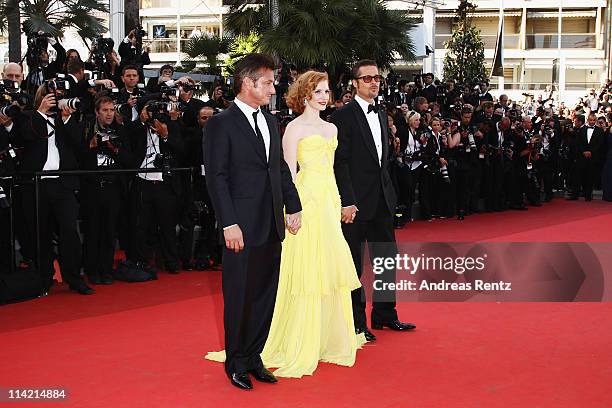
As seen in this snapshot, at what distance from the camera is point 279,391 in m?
4.82

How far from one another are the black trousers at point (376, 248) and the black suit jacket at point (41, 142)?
2.71 meters

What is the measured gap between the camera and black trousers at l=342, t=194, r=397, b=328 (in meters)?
5.98

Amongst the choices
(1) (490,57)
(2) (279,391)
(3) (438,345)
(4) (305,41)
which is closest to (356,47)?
(4) (305,41)

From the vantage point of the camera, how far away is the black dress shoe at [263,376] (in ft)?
16.3

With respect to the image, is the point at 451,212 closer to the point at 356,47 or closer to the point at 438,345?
the point at 356,47

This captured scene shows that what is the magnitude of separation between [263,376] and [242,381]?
0.61 feet

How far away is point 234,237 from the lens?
15.3 feet

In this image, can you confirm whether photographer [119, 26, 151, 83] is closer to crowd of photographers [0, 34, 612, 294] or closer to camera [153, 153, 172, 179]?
crowd of photographers [0, 34, 612, 294]

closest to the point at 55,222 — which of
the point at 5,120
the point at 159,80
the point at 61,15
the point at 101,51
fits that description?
the point at 5,120

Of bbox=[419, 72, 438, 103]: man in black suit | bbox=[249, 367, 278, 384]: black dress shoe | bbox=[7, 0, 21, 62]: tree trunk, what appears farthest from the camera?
bbox=[419, 72, 438, 103]: man in black suit

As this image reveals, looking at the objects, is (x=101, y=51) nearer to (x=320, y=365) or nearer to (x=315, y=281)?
(x=315, y=281)

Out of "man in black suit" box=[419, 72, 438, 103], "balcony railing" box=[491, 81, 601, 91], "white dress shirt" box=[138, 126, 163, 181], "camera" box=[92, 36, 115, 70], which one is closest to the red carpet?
"white dress shirt" box=[138, 126, 163, 181]

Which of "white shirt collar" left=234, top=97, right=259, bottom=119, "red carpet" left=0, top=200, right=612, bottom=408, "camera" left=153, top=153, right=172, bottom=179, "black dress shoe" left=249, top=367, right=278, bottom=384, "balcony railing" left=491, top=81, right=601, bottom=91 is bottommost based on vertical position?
"red carpet" left=0, top=200, right=612, bottom=408

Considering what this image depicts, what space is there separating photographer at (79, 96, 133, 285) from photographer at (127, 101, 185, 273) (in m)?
0.26
